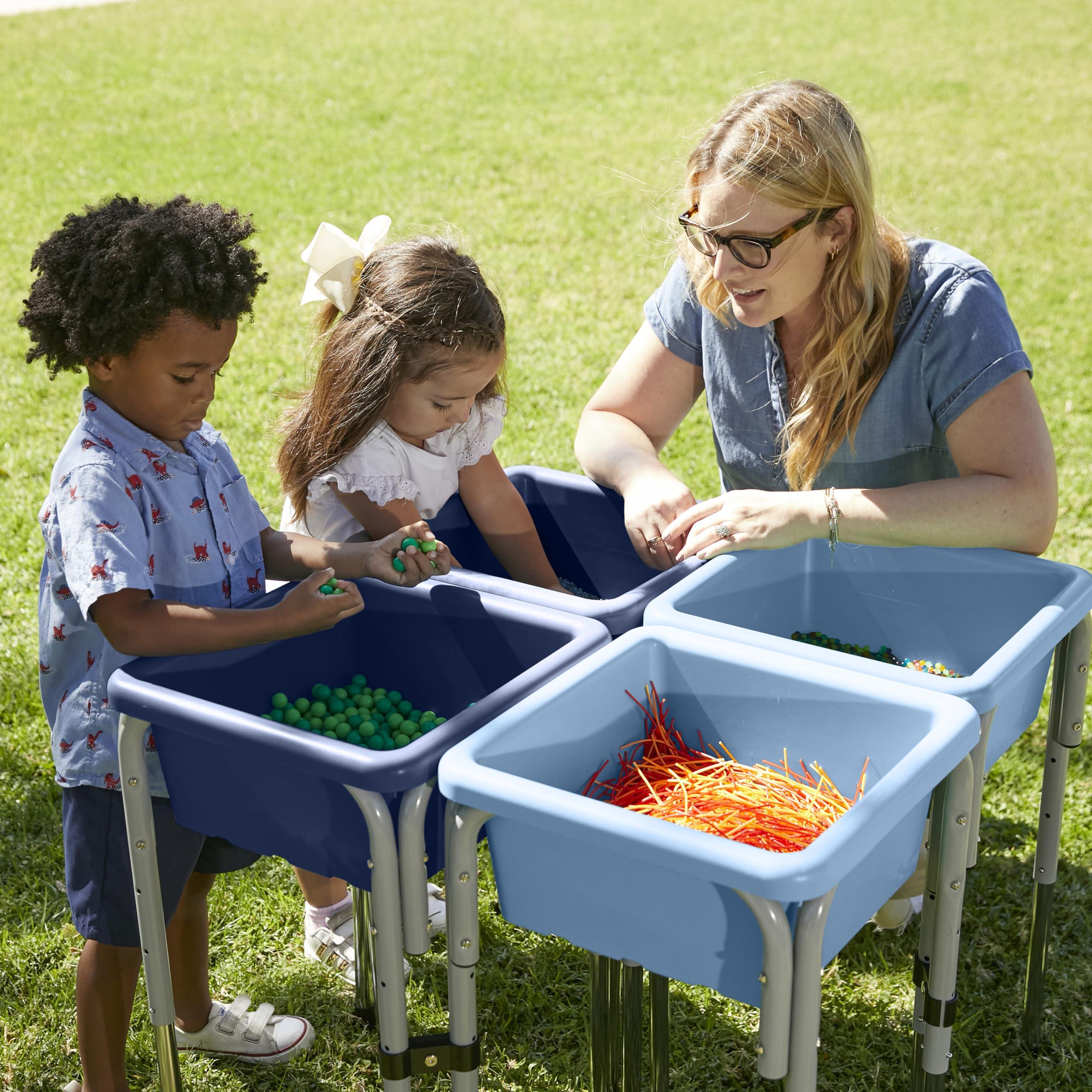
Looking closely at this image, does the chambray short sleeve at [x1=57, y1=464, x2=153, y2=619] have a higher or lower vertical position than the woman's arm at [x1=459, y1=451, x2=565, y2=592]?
higher

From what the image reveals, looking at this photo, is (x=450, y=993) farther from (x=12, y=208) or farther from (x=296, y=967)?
(x=12, y=208)

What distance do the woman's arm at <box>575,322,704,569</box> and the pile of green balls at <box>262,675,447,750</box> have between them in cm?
53

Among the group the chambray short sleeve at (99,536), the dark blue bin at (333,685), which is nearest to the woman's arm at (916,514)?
the dark blue bin at (333,685)

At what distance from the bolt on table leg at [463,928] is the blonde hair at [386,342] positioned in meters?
0.86

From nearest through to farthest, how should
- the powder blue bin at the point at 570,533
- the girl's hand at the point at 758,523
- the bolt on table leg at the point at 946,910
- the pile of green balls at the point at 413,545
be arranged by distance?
the bolt on table leg at the point at 946,910 → the pile of green balls at the point at 413,545 → the girl's hand at the point at 758,523 → the powder blue bin at the point at 570,533

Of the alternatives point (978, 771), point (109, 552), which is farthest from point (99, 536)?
point (978, 771)

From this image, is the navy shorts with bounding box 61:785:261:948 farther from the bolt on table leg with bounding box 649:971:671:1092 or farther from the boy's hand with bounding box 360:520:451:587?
the bolt on table leg with bounding box 649:971:671:1092

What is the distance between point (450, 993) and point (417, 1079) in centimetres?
69

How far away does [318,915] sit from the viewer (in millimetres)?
2387

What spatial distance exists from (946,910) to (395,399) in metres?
1.12

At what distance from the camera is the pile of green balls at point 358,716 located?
69.6 inches

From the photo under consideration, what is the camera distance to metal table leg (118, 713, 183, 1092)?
1.61 metres

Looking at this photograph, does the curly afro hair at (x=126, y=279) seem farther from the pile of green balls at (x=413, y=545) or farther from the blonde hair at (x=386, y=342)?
the pile of green balls at (x=413, y=545)

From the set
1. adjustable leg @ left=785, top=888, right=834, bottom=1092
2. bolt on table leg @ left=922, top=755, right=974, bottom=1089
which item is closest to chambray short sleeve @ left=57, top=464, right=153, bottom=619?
adjustable leg @ left=785, top=888, right=834, bottom=1092
